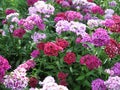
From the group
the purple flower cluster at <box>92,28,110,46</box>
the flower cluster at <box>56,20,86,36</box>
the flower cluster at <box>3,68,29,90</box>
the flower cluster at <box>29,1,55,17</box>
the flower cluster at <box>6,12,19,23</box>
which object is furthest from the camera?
the flower cluster at <box>29,1,55,17</box>

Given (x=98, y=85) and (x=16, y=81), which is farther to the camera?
(x=98, y=85)

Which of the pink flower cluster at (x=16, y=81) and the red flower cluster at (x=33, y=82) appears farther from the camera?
the red flower cluster at (x=33, y=82)

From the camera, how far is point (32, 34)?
4914 mm

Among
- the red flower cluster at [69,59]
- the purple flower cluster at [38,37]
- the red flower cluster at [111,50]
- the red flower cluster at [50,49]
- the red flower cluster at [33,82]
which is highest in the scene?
the red flower cluster at [50,49]

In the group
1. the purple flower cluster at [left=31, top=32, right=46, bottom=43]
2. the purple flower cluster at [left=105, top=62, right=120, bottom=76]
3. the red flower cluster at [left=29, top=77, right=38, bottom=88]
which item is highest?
the purple flower cluster at [left=31, top=32, right=46, bottom=43]

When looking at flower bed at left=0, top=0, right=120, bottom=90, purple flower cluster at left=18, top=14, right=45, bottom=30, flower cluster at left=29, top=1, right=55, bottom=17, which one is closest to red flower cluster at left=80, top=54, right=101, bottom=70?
flower bed at left=0, top=0, right=120, bottom=90

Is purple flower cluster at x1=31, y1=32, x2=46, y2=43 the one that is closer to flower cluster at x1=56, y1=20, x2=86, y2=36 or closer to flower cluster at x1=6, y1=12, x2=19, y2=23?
flower cluster at x1=56, y1=20, x2=86, y2=36

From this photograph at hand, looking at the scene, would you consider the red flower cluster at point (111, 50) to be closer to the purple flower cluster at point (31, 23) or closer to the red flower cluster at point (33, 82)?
the red flower cluster at point (33, 82)

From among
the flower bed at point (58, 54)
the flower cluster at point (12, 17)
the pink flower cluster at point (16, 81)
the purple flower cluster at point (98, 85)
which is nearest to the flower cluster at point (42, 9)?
the flower bed at point (58, 54)

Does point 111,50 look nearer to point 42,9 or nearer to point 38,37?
point 38,37

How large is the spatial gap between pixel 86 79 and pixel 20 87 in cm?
95

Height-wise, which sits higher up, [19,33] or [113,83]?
[19,33]

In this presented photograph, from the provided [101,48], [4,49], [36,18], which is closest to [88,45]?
[101,48]

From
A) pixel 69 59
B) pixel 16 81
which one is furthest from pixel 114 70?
pixel 16 81
